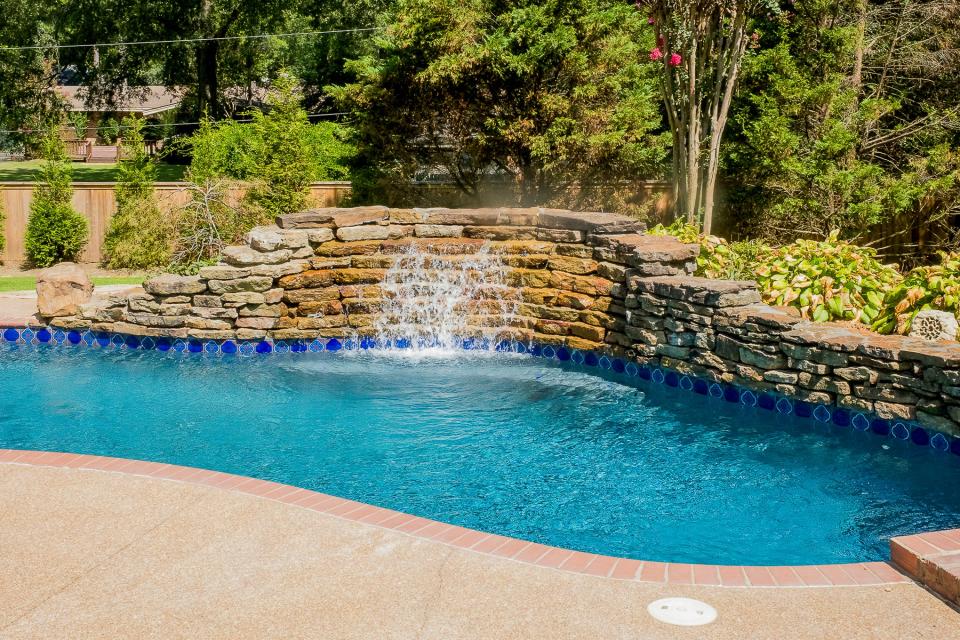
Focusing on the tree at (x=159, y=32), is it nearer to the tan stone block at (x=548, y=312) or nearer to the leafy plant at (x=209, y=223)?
the leafy plant at (x=209, y=223)

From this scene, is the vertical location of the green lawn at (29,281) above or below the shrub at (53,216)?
below

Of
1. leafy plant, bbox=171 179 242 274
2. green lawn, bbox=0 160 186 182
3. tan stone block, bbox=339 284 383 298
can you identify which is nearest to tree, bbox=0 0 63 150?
green lawn, bbox=0 160 186 182

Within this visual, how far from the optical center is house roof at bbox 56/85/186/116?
30953mm

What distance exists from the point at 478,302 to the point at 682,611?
7033 millimetres

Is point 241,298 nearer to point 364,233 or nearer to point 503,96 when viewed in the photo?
point 364,233

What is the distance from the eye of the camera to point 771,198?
1634cm

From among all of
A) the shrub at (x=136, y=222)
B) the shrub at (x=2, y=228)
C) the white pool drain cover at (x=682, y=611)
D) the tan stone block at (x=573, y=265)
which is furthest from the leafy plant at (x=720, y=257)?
the shrub at (x=2, y=228)

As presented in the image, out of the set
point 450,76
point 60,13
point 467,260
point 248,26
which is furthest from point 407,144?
point 60,13

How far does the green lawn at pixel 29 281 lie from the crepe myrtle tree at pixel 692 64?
27.6 feet

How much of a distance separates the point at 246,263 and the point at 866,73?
1224 centimetres

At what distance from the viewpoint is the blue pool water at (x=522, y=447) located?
5.85 metres

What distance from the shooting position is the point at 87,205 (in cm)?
1734

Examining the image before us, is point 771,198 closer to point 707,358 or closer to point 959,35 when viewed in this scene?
point 959,35

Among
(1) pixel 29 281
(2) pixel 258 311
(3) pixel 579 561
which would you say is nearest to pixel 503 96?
(2) pixel 258 311
